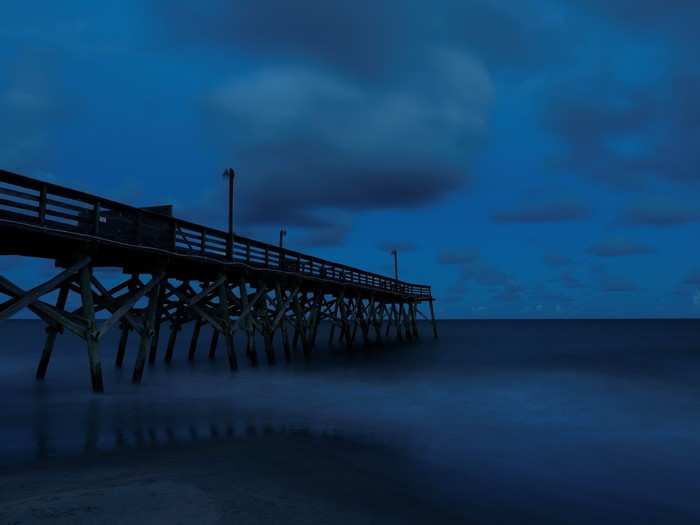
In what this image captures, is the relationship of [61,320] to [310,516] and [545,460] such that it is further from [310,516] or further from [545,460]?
[545,460]

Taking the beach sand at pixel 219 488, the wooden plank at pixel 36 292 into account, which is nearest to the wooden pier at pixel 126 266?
the wooden plank at pixel 36 292

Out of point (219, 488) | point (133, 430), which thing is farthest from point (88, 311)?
point (219, 488)

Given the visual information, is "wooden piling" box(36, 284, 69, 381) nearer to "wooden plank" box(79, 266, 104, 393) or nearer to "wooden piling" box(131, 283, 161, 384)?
"wooden plank" box(79, 266, 104, 393)

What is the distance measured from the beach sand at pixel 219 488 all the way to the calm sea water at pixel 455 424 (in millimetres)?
597

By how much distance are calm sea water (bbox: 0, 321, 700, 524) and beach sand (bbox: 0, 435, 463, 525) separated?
23.5 inches

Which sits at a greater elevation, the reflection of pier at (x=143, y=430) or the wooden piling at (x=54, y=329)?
the wooden piling at (x=54, y=329)

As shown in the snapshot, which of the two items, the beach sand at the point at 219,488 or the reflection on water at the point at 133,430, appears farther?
the reflection on water at the point at 133,430

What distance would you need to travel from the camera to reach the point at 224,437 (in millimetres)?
9008

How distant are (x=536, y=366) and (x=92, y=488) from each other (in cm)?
2677

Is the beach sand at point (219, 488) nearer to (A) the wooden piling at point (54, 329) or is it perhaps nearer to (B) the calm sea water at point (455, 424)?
(B) the calm sea water at point (455, 424)

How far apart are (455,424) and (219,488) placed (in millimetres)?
6816

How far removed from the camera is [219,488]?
606 cm

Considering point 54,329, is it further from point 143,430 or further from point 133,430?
point 143,430

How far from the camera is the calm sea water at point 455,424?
268 inches
